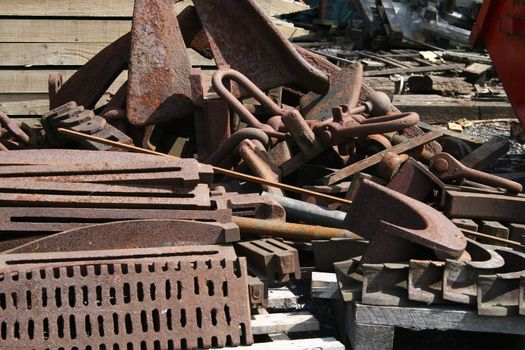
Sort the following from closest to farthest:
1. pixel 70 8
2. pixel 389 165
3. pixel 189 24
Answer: pixel 389 165
pixel 189 24
pixel 70 8

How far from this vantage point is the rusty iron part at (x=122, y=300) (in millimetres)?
2615

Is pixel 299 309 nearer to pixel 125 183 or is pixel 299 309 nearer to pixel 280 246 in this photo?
pixel 280 246

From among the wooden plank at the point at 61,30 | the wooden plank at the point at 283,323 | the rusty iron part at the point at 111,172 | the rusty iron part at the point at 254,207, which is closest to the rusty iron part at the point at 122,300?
the wooden plank at the point at 283,323

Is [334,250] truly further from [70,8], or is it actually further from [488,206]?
[70,8]

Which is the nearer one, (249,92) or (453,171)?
(453,171)

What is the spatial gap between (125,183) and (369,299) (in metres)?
1.04

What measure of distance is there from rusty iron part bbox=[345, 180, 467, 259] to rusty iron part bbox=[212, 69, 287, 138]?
1.16m

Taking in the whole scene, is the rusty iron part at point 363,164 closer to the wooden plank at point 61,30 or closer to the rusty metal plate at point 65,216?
the rusty metal plate at point 65,216

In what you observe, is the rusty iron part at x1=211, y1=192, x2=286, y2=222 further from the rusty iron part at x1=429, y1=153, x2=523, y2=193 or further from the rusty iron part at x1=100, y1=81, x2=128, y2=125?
the rusty iron part at x1=100, y1=81, x2=128, y2=125

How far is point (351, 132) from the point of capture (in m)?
4.05

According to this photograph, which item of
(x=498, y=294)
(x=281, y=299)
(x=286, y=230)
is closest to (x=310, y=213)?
(x=286, y=230)

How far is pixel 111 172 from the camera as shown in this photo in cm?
315

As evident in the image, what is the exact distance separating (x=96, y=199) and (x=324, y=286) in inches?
36.2

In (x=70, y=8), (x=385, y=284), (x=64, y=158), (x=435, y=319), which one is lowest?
(x=435, y=319)
